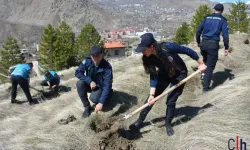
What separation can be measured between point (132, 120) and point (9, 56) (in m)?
40.7


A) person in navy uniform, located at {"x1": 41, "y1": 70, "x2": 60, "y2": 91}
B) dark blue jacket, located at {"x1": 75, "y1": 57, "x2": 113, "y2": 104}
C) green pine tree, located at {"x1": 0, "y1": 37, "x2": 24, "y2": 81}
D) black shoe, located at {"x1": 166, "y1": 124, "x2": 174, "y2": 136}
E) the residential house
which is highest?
dark blue jacket, located at {"x1": 75, "y1": 57, "x2": 113, "y2": 104}

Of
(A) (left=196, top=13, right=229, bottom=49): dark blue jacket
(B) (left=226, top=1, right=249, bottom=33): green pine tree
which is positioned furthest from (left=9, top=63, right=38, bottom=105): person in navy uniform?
(B) (left=226, top=1, right=249, bottom=33): green pine tree

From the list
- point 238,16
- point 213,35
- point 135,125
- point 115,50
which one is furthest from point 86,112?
point 115,50

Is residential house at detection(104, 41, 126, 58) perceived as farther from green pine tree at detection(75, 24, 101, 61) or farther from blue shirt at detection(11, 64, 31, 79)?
blue shirt at detection(11, 64, 31, 79)

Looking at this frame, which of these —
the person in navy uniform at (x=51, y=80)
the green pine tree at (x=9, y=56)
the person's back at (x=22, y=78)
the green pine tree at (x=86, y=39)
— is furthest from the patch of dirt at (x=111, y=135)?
the green pine tree at (x=9, y=56)

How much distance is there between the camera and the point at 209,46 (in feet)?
25.8

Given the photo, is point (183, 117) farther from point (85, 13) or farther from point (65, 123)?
point (85, 13)

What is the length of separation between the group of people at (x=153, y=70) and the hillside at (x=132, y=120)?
31 cm

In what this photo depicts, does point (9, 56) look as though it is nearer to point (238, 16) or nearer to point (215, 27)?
point (238, 16)

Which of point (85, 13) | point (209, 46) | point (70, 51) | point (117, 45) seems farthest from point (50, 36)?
point (85, 13)

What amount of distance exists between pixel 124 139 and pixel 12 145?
2.02 metres

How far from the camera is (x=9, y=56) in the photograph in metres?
44.2

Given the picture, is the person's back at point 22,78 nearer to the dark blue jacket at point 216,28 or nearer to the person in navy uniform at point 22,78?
the person in navy uniform at point 22,78

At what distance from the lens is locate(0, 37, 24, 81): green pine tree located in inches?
1720
